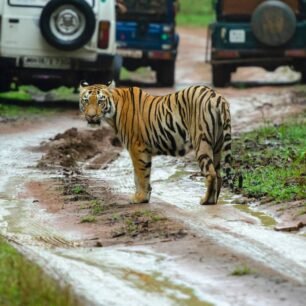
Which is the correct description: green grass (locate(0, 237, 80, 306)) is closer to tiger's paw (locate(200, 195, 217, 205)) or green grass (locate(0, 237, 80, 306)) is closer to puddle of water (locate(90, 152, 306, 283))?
puddle of water (locate(90, 152, 306, 283))

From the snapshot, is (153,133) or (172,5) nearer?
(153,133)

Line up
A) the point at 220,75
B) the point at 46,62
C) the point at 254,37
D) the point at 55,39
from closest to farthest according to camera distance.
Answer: the point at 55,39 < the point at 46,62 < the point at 254,37 < the point at 220,75

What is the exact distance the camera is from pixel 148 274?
7.68 metres

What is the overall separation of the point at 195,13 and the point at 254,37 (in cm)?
2867

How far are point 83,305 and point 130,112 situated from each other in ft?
→ 14.2

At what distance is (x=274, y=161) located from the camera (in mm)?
12828

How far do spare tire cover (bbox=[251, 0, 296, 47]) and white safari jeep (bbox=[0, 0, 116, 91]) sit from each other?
4.70 m

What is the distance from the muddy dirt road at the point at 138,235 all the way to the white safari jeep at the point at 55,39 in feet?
12.5

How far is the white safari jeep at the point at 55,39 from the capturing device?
18297 mm

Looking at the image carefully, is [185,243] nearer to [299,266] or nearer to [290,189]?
[299,266]

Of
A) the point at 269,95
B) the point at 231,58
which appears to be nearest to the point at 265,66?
the point at 231,58

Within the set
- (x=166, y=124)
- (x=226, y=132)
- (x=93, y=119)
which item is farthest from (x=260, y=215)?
(x=93, y=119)

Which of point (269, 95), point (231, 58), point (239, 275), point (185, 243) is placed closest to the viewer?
point (239, 275)

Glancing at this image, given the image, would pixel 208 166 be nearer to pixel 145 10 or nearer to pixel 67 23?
pixel 67 23
